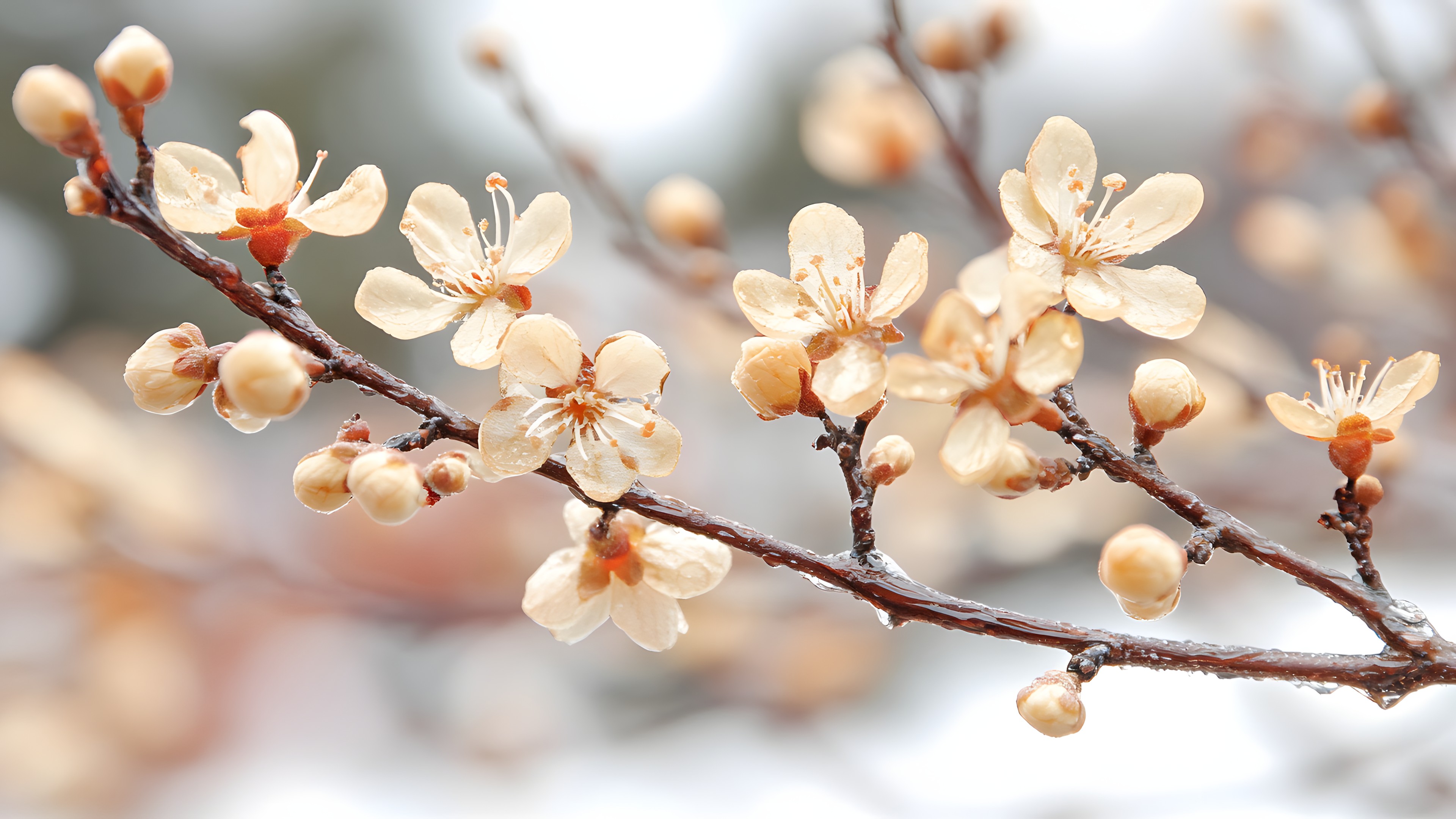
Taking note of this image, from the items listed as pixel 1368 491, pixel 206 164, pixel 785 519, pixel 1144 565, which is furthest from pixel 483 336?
pixel 785 519

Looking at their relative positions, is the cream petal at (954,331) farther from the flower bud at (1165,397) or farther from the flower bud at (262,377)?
the flower bud at (262,377)

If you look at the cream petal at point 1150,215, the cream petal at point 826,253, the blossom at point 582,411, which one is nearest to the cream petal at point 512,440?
the blossom at point 582,411

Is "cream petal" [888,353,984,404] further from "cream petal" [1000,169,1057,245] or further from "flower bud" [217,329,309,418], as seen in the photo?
"flower bud" [217,329,309,418]

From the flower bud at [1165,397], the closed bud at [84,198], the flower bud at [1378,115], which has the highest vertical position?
the flower bud at [1378,115]

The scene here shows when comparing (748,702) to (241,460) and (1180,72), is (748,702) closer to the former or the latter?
(241,460)

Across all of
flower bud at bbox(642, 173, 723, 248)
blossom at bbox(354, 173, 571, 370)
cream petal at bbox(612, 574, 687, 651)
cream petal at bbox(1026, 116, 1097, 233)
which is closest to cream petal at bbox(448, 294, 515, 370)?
blossom at bbox(354, 173, 571, 370)

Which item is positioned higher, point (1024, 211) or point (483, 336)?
point (1024, 211)

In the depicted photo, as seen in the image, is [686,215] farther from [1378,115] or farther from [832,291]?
[1378,115]
